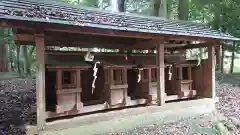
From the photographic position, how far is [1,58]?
13438mm

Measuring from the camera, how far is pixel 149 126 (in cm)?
557

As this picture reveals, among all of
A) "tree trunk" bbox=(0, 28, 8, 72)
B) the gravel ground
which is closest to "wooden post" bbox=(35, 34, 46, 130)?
the gravel ground

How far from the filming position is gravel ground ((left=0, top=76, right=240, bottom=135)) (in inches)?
206

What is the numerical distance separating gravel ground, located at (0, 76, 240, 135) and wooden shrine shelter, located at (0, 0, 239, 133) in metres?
0.71

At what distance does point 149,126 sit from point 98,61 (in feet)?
6.83

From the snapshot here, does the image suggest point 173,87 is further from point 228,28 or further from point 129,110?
point 228,28

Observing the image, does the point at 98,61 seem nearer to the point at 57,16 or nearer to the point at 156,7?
the point at 57,16

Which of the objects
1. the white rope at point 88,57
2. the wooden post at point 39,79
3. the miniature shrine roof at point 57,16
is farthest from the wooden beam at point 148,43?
the wooden post at point 39,79

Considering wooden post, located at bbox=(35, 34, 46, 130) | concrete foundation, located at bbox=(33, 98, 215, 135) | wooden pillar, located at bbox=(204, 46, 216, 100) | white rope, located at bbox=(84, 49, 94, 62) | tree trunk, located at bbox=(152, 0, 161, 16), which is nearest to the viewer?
wooden post, located at bbox=(35, 34, 46, 130)

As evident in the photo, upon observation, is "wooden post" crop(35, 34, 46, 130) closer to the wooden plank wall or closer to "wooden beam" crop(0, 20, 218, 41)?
"wooden beam" crop(0, 20, 218, 41)

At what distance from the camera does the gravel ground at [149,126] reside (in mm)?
5234

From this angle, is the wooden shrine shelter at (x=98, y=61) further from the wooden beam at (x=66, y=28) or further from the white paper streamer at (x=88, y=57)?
the white paper streamer at (x=88, y=57)

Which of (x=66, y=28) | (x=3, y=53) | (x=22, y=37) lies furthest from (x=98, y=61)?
(x=3, y=53)

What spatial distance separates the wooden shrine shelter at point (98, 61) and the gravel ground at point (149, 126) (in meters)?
0.71
